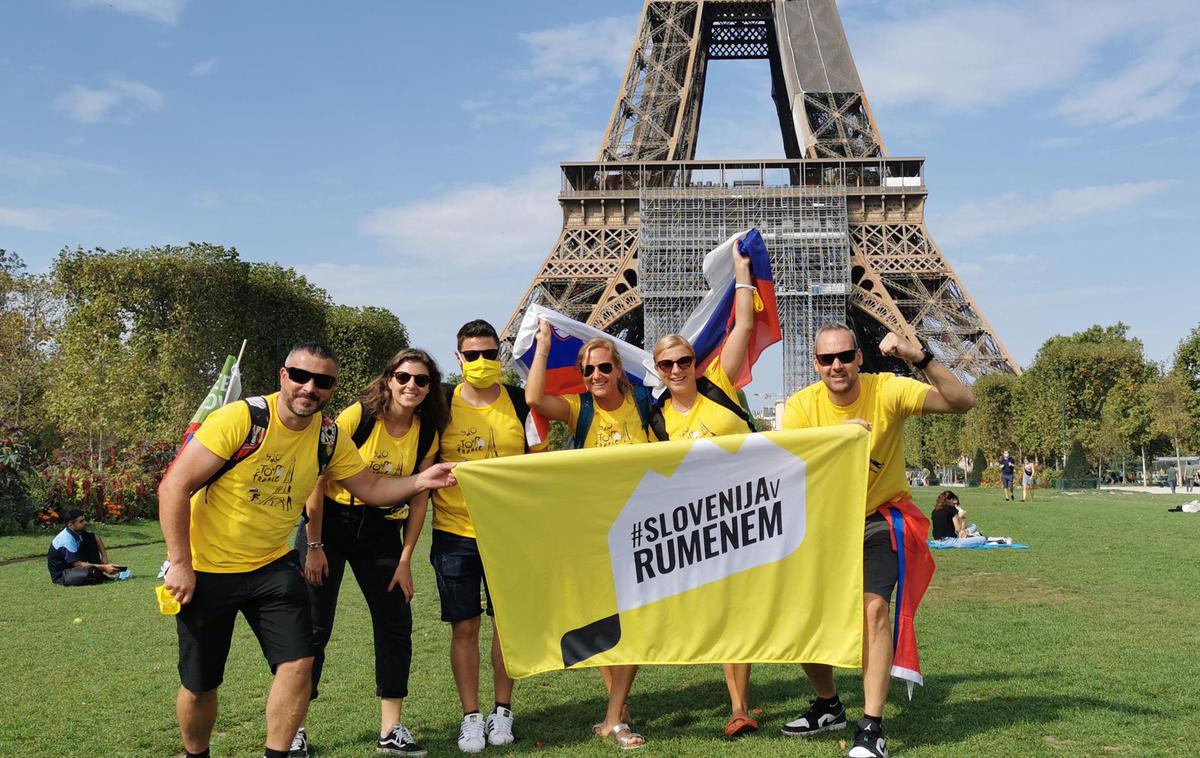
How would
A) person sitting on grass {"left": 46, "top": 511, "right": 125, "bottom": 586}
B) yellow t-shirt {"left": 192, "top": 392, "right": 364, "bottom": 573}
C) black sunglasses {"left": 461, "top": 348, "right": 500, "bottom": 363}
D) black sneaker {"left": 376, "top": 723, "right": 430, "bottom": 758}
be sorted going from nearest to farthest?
yellow t-shirt {"left": 192, "top": 392, "right": 364, "bottom": 573} → black sneaker {"left": 376, "top": 723, "right": 430, "bottom": 758} → black sunglasses {"left": 461, "top": 348, "right": 500, "bottom": 363} → person sitting on grass {"left": 46, "top": 511, "right": 125, "bottom": 586}

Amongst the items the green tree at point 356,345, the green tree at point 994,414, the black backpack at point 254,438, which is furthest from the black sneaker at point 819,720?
the green tree at point 994,414

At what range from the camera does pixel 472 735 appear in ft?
15.9

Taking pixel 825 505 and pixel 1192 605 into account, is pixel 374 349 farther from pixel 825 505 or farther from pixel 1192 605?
pixel 825 505

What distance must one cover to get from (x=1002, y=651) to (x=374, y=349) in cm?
3417

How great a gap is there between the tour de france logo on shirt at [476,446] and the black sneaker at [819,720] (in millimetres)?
1969

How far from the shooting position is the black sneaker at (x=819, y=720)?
16.3 ft

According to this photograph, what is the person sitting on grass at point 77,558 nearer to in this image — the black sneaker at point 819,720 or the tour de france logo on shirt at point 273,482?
the tour de france logo on shirt at point 273,482

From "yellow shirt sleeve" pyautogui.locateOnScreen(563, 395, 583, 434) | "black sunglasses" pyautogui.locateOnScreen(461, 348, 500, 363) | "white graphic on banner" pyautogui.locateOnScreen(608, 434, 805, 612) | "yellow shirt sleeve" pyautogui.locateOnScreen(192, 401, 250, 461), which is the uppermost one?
"black sunglasses" pyautogui.locateOnScreen(461, 348, 500, 363)

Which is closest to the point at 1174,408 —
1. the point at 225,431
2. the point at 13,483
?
the point at 13,483

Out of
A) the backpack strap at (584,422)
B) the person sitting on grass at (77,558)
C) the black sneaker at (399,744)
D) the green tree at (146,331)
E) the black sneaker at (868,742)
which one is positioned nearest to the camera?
the black sneaker at (868,742)

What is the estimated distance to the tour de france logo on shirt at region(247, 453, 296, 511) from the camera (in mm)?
4184

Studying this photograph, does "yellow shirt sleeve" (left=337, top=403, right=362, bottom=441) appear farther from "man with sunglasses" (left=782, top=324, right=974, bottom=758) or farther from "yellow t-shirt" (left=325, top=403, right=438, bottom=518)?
"man with sunglasses" (left=782, top=324, right=974, bottom=758)

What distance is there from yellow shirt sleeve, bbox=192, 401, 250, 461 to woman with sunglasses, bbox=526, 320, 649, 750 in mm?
1542

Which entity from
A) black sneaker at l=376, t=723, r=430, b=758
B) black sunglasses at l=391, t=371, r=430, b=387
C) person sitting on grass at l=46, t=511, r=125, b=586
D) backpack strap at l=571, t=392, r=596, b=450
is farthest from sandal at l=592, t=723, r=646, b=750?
person sitting on grass at l=46, t=511, r=125, b=586
